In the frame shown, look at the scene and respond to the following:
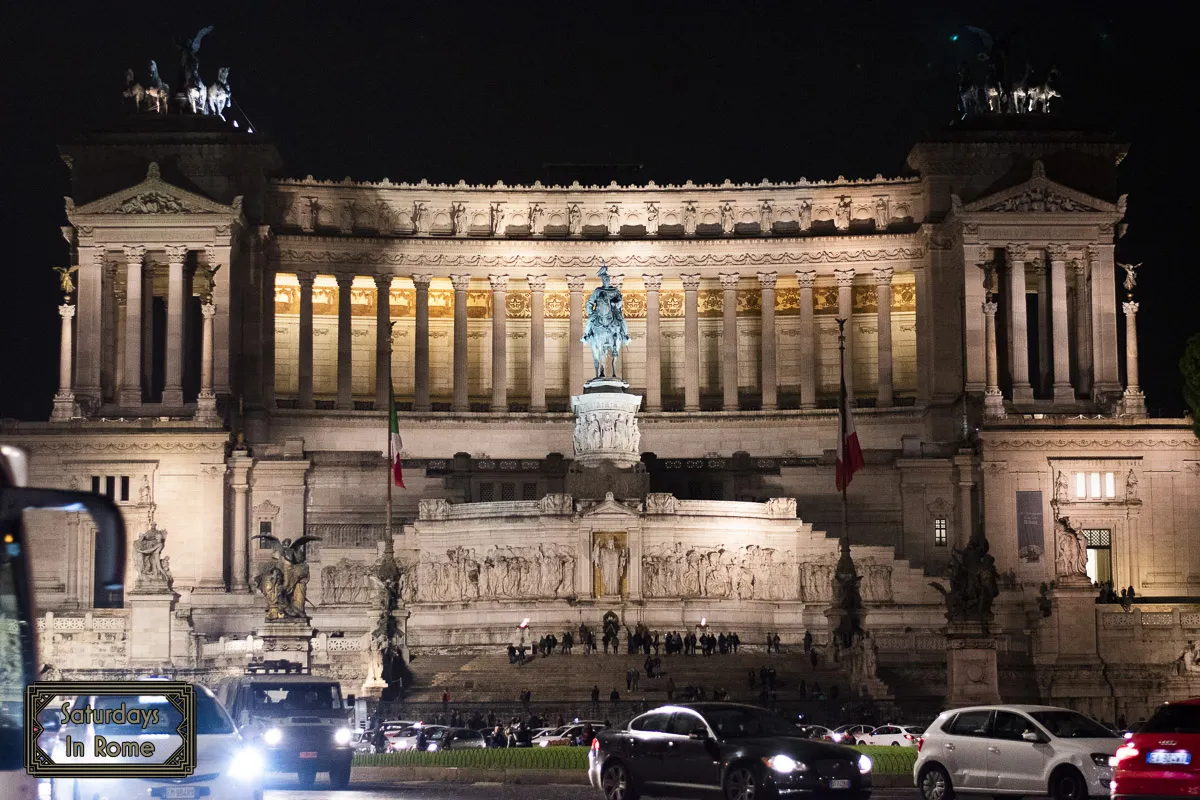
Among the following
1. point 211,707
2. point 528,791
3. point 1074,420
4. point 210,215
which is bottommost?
point 528,791

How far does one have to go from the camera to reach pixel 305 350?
4250 inches

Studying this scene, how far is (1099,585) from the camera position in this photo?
293ft

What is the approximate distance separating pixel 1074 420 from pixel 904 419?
13654 millimetres

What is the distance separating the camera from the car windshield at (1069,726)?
1452 inches

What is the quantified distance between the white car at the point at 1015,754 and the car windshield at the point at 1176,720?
3766 mm

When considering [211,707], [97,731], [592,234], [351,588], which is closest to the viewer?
[97,731]

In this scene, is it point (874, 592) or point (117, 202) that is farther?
point (117, 202)

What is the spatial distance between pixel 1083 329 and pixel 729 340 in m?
18.7

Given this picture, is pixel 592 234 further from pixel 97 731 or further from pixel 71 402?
pixel 97 731

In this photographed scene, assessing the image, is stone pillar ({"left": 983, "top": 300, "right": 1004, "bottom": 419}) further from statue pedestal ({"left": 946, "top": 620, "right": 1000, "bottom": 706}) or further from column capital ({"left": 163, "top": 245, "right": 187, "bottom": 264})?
column capital ({"left": 163, "top": 245, "right": 187, "bottom": 264})

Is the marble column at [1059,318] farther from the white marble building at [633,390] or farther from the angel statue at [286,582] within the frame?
the angel statue at [286,582]

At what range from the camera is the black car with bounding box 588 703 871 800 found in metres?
33.6

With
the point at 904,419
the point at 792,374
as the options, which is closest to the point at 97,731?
the point at 904,419

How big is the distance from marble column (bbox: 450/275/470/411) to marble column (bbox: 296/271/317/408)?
7.69 m
